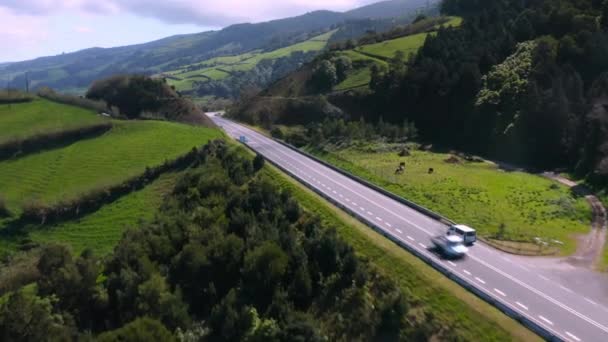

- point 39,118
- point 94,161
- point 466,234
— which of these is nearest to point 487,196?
point 466,234

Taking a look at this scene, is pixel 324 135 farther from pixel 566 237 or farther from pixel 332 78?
pixel 566 237

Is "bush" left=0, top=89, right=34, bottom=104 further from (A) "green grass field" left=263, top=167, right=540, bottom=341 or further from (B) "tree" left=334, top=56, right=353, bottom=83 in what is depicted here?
(A) "green grass field" left=263, top=167, right=540, bottom=341

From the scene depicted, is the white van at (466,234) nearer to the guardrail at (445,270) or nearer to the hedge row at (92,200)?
the guardrail at (445,270)

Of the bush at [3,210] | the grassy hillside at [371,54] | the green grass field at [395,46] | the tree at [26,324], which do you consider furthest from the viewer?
the green grass field at [395,46]

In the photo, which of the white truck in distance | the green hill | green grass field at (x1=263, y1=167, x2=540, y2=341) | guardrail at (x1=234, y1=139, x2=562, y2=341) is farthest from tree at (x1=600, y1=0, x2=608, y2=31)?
the green hill

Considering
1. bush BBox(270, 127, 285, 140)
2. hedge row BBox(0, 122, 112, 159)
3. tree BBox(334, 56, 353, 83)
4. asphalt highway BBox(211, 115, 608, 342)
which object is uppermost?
tree BBox(334, 56, 353, 83)

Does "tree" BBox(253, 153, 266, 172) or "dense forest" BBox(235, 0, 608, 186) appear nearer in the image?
"tree" BBox(253, 153, 266, 172)

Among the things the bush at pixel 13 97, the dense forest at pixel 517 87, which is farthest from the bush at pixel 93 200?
the bush at pixel 13 97

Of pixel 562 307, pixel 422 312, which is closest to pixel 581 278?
pixel 562 307
